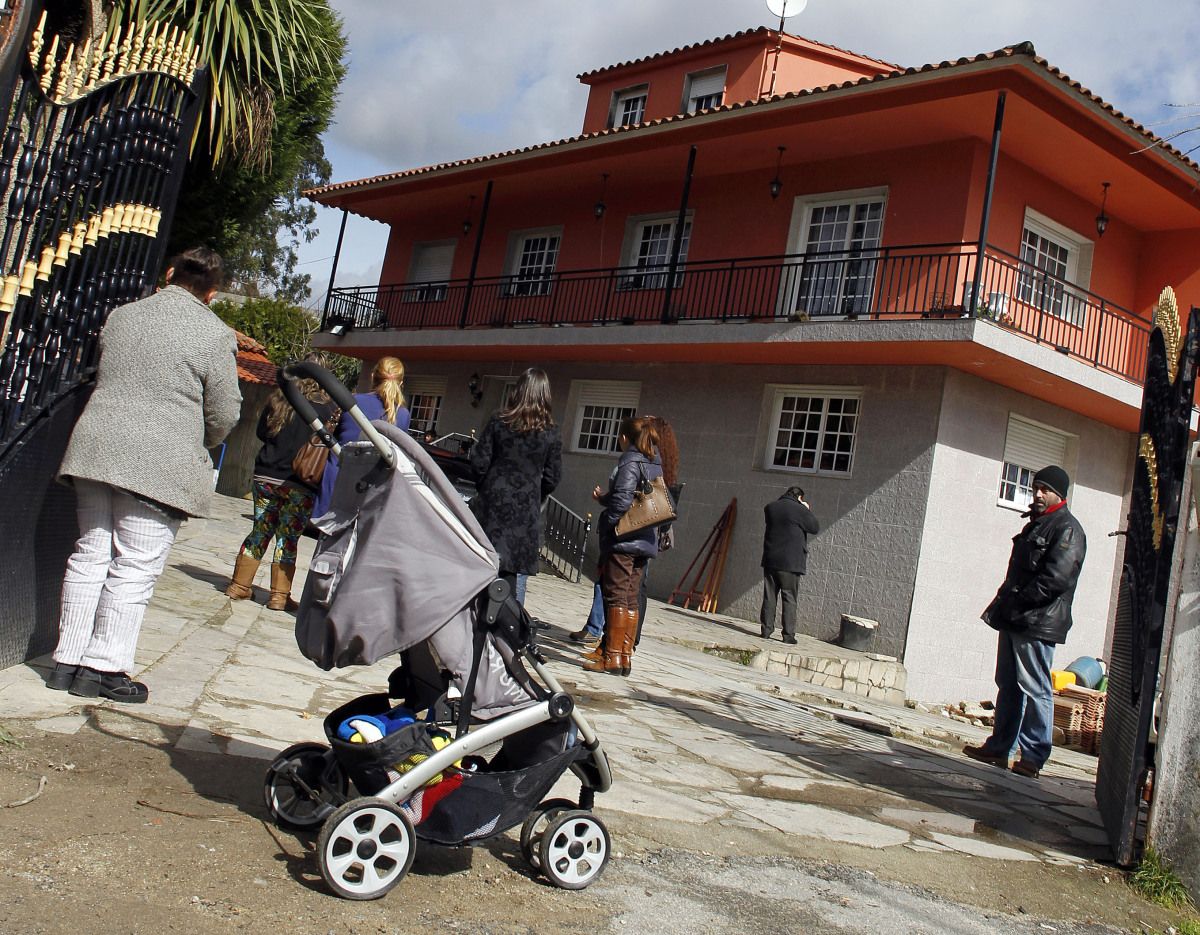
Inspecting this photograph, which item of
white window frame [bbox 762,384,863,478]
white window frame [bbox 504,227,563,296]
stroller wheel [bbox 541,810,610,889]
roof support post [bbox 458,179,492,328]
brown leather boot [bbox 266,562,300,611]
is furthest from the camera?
white window frame [bbox 504,227,563,296]

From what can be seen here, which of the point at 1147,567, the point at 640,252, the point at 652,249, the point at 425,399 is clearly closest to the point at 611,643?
the point at 1147,567

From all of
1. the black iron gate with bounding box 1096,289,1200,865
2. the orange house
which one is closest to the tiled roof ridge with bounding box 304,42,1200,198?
the orange house

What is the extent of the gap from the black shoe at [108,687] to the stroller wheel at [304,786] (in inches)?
47.2

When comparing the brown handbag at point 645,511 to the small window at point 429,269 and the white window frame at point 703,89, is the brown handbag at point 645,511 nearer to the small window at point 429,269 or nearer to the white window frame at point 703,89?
the small window at point 429,269

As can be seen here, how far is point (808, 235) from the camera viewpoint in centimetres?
1623

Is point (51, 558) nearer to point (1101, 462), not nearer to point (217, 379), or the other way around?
point (217, 379)

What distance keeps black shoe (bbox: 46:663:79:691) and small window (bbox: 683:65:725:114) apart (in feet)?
61.0

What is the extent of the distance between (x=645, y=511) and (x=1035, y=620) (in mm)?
2510

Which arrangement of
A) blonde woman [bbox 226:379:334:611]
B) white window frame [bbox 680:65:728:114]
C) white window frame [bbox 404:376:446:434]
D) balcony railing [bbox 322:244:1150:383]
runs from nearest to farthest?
blonde woman [bbox 226:379:334:611]
balcony railing [bbox 322:244:1150:383]
white window frame [bbox 680:65:728:114]
white window frame [bbox 404:376:446:434]

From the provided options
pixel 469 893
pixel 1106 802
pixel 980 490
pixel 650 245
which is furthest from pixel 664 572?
pixel 469 893

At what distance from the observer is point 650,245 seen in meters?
18.7

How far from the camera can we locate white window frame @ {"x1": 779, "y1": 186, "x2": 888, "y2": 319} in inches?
597

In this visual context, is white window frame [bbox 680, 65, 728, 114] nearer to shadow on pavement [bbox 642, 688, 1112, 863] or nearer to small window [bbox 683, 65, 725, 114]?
small window [bbox 683, 65, 725, 114]

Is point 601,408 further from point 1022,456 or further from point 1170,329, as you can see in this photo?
point 1170,329
